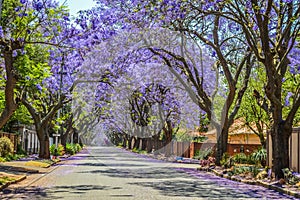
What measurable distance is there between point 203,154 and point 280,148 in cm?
2396

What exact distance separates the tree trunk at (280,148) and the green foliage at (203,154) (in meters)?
19.4

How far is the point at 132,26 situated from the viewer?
70.6 ft

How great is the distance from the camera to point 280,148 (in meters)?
17.4

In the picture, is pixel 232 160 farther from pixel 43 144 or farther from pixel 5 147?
pixel 5 147

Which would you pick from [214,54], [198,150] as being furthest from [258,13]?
[198,150]

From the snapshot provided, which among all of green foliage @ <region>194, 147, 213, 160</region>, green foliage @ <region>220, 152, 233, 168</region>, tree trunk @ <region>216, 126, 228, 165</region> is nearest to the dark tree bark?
green foliage @ <region>220, 152, 233, 168</region>

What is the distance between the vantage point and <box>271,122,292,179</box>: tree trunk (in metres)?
17.3

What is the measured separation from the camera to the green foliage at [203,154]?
39062 millimetres

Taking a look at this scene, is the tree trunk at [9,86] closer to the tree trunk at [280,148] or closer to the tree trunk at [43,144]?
the tree trunk at [280,148]

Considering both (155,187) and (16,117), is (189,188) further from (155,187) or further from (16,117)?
(16,117)

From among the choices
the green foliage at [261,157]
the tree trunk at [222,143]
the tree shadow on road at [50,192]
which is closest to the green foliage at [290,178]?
the tree shadow on road at [50,192]

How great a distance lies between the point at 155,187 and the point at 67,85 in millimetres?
18829

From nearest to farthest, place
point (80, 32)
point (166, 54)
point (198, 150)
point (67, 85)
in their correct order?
point (80, 32) < point (166, 54) < point (67, 85) < point (198, 150)

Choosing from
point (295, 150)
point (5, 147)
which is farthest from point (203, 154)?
point (295, 150)
